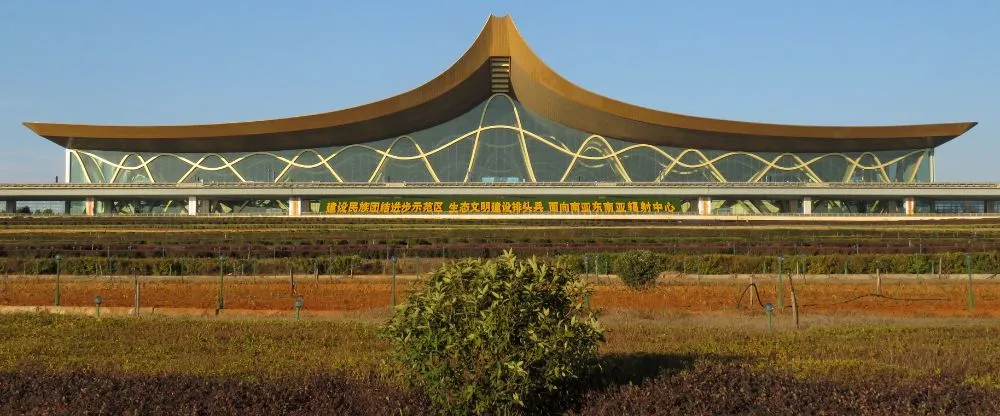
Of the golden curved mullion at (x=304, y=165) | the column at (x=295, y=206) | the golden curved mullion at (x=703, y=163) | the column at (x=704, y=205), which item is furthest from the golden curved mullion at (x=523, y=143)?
the column at (x=295, y=206)

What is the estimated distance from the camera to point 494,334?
533 centimetres

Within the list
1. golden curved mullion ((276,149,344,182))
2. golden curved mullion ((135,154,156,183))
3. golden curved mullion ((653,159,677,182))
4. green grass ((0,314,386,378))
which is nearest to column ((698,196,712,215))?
golden curved mullion ((653,159,677,182))

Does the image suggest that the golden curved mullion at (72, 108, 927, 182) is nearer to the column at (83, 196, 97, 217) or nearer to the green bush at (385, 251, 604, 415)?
the column at (83, 196, 97, 217)

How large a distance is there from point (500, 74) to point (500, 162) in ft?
16.5

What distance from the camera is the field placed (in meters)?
5.93

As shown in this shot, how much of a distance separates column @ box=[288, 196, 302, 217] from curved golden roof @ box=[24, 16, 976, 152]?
154 inches

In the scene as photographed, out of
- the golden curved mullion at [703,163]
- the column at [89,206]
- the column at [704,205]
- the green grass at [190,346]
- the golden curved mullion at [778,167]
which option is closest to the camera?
the green grass at [190,346]

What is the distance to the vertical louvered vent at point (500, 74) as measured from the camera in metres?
48.1

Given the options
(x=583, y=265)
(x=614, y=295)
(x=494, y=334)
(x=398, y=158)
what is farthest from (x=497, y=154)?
(x=494, y=334)

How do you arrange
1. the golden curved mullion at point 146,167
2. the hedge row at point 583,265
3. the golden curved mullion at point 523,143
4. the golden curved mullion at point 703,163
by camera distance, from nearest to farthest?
the hedge row at point 583,265 < the golden curved mullion at point 523,143 < the golden curved mullion at point 703,163 < the golden curved mullion at point 146,167

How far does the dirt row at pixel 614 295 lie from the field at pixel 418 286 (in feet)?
0.26

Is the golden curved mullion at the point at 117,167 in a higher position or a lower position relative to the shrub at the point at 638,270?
higher

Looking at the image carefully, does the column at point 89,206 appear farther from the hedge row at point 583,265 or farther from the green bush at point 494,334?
the green bush at point 494,334

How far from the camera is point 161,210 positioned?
162 ft
